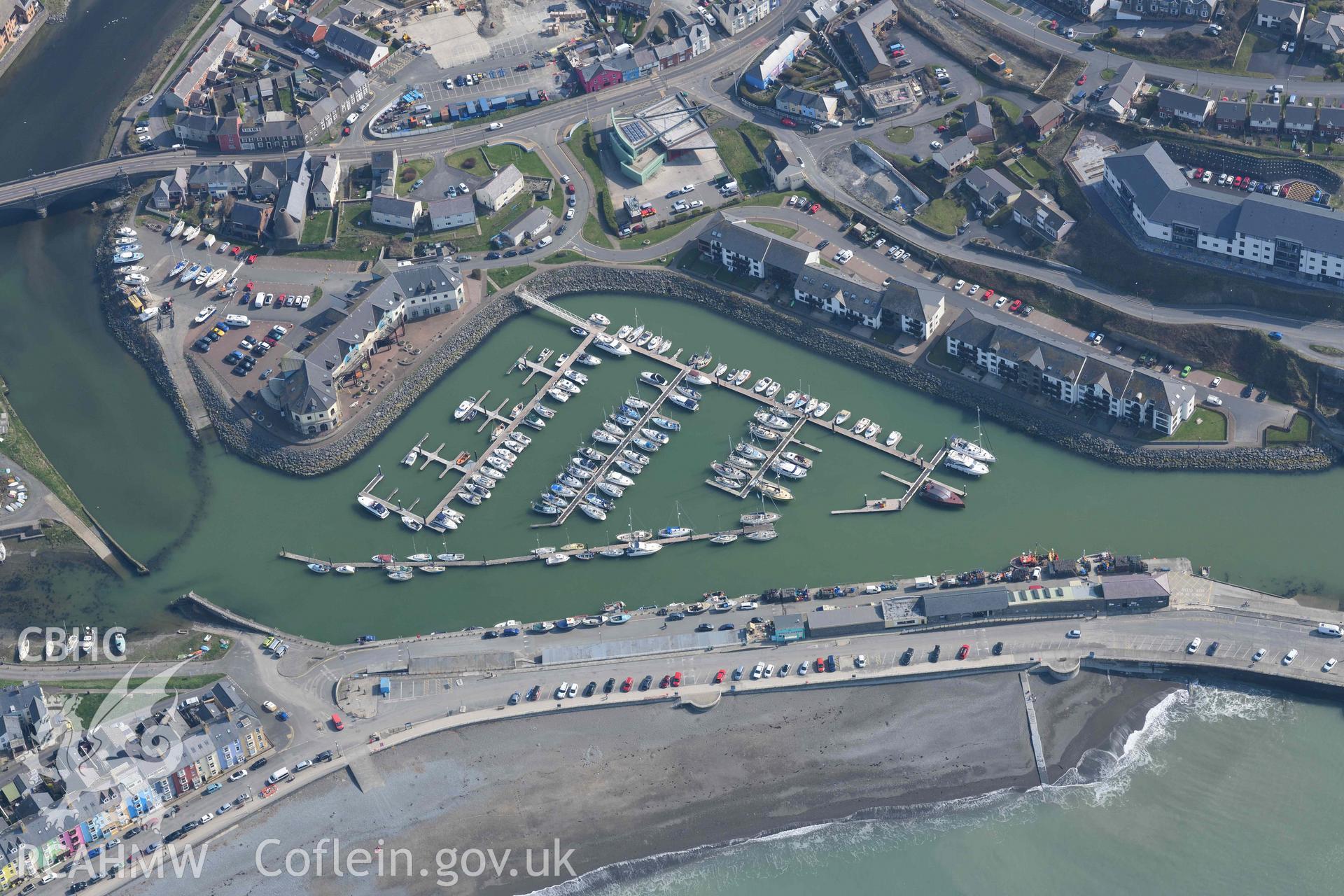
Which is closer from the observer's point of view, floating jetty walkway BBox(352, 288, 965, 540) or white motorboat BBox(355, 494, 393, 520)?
floating jetty walkway BBox(352, 288, 965, 540)

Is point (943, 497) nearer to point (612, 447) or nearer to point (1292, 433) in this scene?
point (612, 447)

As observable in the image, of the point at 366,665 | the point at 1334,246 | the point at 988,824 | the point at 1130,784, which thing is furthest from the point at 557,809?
the point at 1334,246

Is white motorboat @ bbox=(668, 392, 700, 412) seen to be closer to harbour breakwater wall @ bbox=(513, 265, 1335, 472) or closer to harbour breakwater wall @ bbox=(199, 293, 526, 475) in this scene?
harbour breakwater wall @ bbox=(513, 265, 1335, 472)

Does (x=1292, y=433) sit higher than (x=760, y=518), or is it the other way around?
(x=1292, y=433)

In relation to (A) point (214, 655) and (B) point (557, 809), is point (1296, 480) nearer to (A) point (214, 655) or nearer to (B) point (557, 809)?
(B) point (557, 809)

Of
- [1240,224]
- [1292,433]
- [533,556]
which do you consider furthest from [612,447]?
[1240,224]

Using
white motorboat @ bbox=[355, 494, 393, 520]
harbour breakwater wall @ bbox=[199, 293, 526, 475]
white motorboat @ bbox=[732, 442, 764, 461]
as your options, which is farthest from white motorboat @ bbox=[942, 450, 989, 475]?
white motorboat @ bbox=[355, 494, 393, 520]

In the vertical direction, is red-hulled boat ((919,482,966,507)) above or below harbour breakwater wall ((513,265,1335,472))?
below
